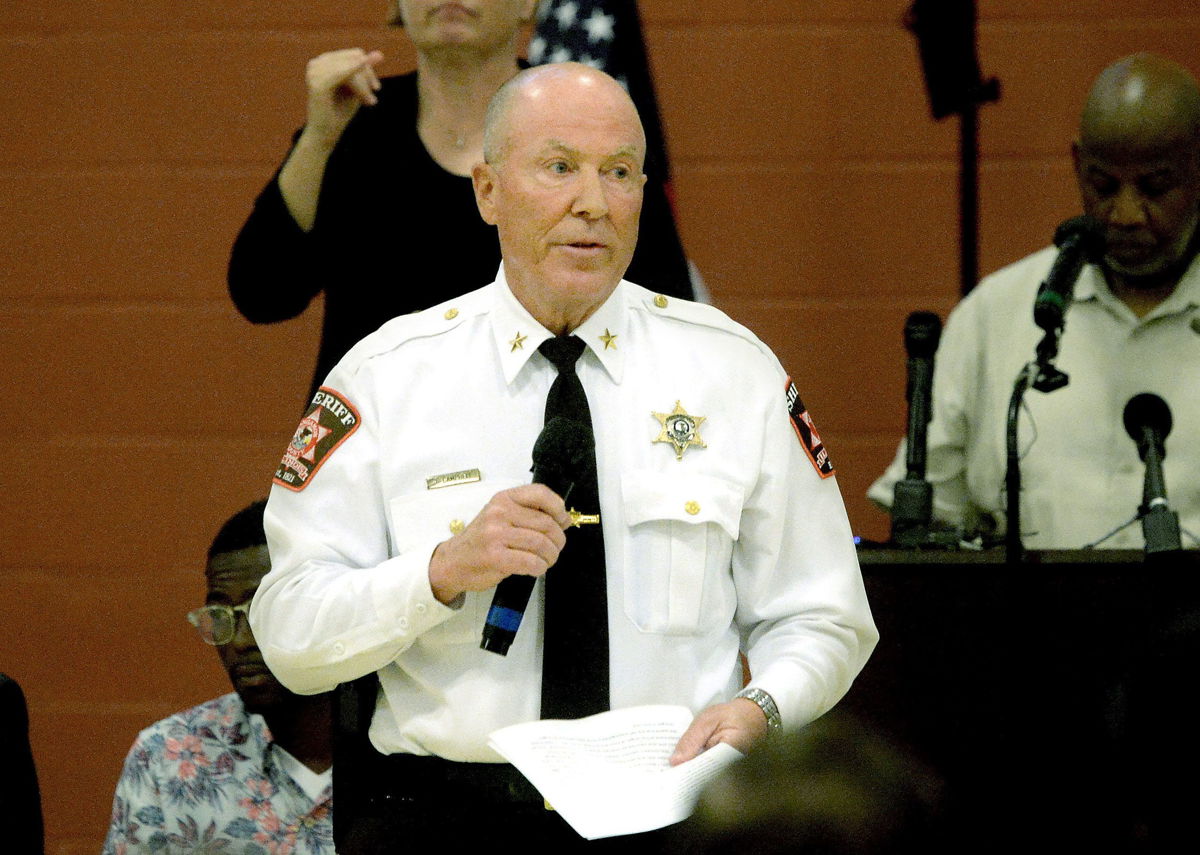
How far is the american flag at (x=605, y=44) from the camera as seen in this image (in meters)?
3.35

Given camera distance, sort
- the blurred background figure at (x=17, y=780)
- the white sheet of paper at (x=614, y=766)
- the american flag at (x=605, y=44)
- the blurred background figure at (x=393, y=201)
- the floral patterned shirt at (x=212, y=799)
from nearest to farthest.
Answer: the white sheet of paper at (x=614, y=766) < the blurred background figure at (x=17, y=780) < the floral patterned shirt at (x=212, y=799) < the blurred background figure at (x=393, y=201) < the american flag at (x=605, y=44)

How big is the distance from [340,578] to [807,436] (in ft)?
2.08

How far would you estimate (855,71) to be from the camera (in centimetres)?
394

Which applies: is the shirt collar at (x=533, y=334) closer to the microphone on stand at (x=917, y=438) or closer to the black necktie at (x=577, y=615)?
the black necktie at (x=577, y=615)

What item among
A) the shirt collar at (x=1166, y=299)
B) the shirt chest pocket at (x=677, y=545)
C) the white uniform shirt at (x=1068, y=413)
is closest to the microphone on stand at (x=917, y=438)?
the white uniform shirt at (x=1068, y=413)

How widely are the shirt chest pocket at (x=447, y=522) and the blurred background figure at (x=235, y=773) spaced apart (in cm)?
58

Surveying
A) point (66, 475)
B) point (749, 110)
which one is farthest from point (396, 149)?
point (66, 475)

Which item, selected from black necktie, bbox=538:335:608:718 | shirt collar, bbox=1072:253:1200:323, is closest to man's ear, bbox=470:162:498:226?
black necktie, bbox=538:335:608:718

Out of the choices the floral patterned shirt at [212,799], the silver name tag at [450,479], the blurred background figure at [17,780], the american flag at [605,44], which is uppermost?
the american flag at [605,44]

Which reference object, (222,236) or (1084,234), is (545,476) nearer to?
(1084,234)

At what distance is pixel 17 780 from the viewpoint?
1920 mm

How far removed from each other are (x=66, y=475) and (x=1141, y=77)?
2.64 meters

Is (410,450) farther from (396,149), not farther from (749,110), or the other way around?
(749,110)

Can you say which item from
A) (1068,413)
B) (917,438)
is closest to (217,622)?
(917,438)
